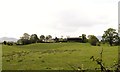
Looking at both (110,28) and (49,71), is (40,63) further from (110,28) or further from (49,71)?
(110,28)

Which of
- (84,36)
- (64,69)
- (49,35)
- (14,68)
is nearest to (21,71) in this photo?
(14,68)

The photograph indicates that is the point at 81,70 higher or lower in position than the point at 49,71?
higher

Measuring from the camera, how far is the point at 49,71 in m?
24.0

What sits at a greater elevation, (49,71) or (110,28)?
(110,28)

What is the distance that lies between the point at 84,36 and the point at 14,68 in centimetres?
6477

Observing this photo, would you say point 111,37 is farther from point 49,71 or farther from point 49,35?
point 49,71

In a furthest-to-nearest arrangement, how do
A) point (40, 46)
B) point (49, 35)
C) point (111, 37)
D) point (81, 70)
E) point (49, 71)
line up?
point (49, 35) → point (111, 37) → point (40, 46) → point (49, 71) → point (81, 70)

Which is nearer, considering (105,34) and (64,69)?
(64,69)

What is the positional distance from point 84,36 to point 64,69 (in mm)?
65249

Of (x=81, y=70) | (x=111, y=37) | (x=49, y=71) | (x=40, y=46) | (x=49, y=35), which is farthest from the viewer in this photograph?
(x=49, y=35)

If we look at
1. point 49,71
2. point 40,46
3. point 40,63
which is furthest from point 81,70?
point 40,46

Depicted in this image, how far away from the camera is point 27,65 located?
27.2m

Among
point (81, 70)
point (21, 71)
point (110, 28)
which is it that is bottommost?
point (21, 71)

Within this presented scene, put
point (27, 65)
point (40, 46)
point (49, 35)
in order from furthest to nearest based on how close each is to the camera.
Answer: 1. point (49, 35)
2. point (40, 46)
3. point (27, 65)
